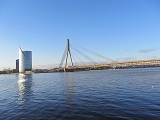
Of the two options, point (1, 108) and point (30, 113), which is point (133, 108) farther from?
point (1, 108)

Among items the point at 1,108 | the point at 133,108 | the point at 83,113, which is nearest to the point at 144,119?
the point at 133,108

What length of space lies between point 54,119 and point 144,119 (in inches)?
308

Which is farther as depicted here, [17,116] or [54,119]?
[17,116]

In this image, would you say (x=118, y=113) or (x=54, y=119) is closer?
(x=54, y=119)

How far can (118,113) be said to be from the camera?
21.0 metres

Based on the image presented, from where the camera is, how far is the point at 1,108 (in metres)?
26.0

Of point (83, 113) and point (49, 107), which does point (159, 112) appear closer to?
point (83, 113)

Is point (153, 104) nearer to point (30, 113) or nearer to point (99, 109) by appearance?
point (99, 109)

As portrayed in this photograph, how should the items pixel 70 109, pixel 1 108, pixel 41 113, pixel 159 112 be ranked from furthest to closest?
pixel 1 108
pixel 70 109
pixel 41 113
pixel 159 112

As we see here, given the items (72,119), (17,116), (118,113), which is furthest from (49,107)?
(118,113)

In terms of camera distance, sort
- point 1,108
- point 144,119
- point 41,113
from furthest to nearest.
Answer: point 1,108
point 41,113
point 144,119

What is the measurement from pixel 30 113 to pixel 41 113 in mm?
1239

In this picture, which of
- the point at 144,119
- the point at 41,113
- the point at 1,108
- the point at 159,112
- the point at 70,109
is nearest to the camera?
the point at 144,119

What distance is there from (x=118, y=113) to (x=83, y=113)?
135 inches
